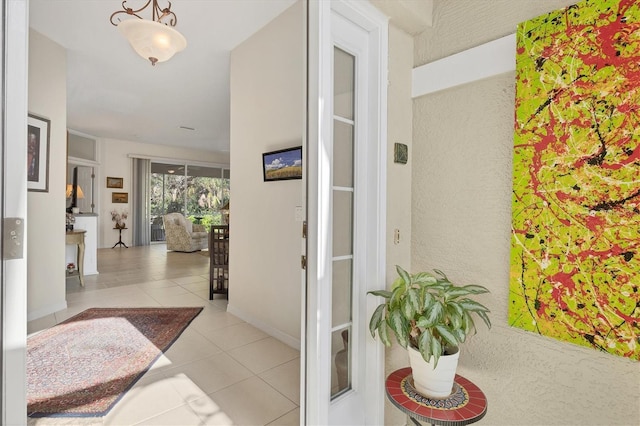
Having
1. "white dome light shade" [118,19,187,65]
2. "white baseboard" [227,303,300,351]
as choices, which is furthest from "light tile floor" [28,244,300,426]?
"white dome light shade" [118,19,187,65]

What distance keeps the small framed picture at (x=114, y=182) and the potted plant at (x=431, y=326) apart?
927 centimetres

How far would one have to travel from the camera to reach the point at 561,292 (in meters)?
1.36

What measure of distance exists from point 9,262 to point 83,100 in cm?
602

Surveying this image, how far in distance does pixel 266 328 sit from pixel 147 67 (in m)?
3.64

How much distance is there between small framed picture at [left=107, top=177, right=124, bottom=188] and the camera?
852cm

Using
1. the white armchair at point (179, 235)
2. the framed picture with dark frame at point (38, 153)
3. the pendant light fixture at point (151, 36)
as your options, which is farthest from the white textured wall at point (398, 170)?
the white armchair at point (179, 235)

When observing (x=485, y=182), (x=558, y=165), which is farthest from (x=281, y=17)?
(x=558, y=165)

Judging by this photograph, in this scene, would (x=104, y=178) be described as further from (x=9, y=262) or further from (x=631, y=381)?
(x=631, y=381)

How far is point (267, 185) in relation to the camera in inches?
125

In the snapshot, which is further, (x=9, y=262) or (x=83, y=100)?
(x=83, y=100)

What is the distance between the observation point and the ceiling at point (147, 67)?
2885 millimetres

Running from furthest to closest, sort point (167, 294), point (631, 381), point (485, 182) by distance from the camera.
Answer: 1. point (167, 294)
2. point (485, 182)
3. point (631, 381)

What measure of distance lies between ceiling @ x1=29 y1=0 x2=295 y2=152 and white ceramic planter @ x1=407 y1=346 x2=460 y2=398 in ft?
9.80

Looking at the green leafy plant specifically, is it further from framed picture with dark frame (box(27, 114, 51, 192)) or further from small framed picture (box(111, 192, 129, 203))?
small framed picture (box(111, 192, 129, 203))
